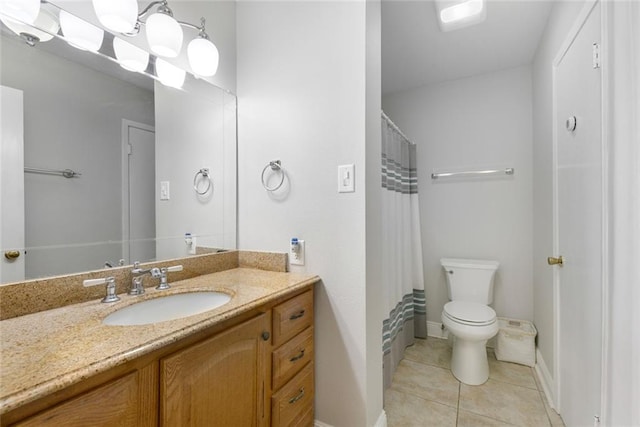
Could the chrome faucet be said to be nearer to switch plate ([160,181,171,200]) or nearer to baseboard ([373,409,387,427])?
switch plate ([160,181,171,200])

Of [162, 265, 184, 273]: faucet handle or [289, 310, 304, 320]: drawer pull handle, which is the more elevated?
[162, 265, 184, 273]: faucet handle

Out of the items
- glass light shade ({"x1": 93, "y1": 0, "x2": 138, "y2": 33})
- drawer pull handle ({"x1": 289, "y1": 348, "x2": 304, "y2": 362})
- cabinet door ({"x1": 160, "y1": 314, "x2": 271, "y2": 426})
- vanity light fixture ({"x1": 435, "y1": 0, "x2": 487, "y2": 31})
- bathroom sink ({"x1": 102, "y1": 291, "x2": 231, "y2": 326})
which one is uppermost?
vanity light fixture ({"x1": 435, "y1": 0, "x2": 487, "y2": 31})

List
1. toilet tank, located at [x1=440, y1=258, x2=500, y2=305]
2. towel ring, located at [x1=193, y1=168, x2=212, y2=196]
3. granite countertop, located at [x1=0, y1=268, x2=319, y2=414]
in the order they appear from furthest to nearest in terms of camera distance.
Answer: toilet tank, located at [x1=440, y1=258, x2=500, y2=305], towel ring, located at [x1=193, y1=168, x2=212, y2=196], granite countertop, located at [x1=0, y1=268, x2=319, y2=414]

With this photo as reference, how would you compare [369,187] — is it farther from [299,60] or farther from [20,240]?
[20,240]

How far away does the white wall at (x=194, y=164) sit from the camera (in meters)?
1.37

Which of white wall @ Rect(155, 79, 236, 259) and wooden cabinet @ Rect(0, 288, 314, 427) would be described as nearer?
wooden cabinet @ Rect(0, 288, 314, 427)

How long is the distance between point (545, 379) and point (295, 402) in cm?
172

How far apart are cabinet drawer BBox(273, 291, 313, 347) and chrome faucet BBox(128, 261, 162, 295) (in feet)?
1.79

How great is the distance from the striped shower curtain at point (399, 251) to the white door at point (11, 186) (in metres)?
1.64

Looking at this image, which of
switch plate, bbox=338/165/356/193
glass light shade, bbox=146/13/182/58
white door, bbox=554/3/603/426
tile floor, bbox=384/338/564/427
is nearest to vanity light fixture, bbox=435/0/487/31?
white door, bbox=554/3/603/426

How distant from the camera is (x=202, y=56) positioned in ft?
4.60

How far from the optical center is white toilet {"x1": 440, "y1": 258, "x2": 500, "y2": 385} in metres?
1.83

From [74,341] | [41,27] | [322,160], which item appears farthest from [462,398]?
[41,27]

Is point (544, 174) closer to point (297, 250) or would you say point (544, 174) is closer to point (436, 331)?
point (436, 331)
